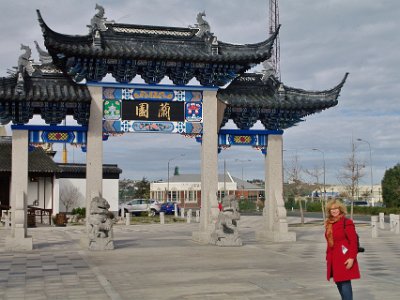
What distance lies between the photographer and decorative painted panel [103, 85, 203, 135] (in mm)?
19938

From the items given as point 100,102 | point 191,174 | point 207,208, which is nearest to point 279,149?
point 207,208

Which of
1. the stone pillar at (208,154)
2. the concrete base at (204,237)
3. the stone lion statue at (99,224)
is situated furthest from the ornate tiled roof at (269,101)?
the stone lion statue at (99,224)

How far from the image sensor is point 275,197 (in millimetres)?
21266

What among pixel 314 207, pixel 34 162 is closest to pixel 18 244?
pixel 34 162

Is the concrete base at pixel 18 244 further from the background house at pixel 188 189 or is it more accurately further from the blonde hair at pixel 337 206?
the background house at pixel 188 189

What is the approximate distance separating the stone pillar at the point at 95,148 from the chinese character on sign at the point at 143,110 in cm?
124

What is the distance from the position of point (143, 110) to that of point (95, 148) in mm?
2062

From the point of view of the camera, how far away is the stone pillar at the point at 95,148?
763 inches

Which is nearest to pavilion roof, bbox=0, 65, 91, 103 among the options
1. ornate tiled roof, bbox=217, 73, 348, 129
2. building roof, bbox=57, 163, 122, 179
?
ornate tiled roof, bbox=217, 73, 348, 129

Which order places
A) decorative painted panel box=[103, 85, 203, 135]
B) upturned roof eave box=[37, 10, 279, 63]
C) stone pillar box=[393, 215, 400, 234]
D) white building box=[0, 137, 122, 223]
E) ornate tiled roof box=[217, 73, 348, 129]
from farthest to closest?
white building box=[0, 137, 122, 223] → stone pillar box=[393, 215, 400, 234] → ornate tiled roof box=[217, 73, 348, 129] → decorative painted panel box=[103, 85, 203, 135] → upturned roof eave box=[37, 10, 279, 63]

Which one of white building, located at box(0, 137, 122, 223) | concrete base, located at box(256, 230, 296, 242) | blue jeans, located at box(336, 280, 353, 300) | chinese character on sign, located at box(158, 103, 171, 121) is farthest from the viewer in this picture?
white building, located at box(0, 137, 122, 223)

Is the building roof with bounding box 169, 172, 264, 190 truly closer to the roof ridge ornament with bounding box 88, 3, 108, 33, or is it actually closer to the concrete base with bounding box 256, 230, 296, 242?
the concrete base with bounding box 256, 230, 296, 242

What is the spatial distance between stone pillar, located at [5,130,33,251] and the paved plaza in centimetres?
56

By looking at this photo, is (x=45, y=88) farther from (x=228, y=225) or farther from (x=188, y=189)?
(x=188, y=189)
